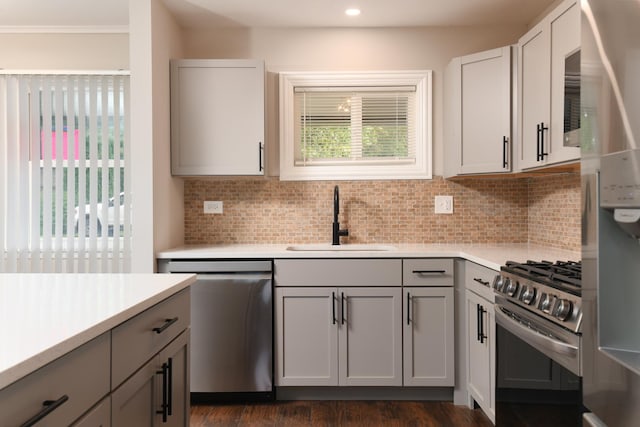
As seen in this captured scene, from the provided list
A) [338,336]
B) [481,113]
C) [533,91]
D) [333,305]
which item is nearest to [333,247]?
[333,305]

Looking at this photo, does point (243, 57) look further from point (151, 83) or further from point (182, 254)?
point (182, 254)

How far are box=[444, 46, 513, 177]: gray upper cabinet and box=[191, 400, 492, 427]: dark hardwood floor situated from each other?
4.64 feet

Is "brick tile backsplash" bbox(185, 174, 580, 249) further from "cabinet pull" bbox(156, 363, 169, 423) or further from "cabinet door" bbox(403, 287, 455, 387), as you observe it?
"cabinet pull" bbox(156, 363, 169, 423)

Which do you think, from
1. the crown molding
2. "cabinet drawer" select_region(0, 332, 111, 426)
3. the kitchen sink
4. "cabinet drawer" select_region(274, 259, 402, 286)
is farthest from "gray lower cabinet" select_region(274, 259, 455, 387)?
the crown molding

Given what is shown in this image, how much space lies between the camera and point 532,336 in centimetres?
174

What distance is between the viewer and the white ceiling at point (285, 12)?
292 centimetres

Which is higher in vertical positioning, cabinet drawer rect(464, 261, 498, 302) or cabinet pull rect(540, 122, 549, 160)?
cabinet pull rect(540, 122, 549, 160)

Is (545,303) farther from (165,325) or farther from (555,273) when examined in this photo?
(165,325)

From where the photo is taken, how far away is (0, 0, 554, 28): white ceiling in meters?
2.92

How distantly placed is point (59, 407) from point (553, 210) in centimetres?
281

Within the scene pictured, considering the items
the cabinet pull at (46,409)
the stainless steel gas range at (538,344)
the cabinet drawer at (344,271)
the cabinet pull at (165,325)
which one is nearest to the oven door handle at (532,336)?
the stainless steel gas range at (538,344)

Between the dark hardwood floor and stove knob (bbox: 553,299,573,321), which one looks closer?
stove knob (bbox: 553,299,573,321)

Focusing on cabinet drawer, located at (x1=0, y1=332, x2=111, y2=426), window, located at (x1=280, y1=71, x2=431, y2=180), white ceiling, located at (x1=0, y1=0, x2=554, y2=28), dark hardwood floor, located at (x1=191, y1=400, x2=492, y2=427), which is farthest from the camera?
window, located at (x1=280, y1=71, x2=431, y2=180)

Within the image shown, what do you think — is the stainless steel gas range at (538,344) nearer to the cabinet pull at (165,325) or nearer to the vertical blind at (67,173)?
the cabinet pull at (165,325)
